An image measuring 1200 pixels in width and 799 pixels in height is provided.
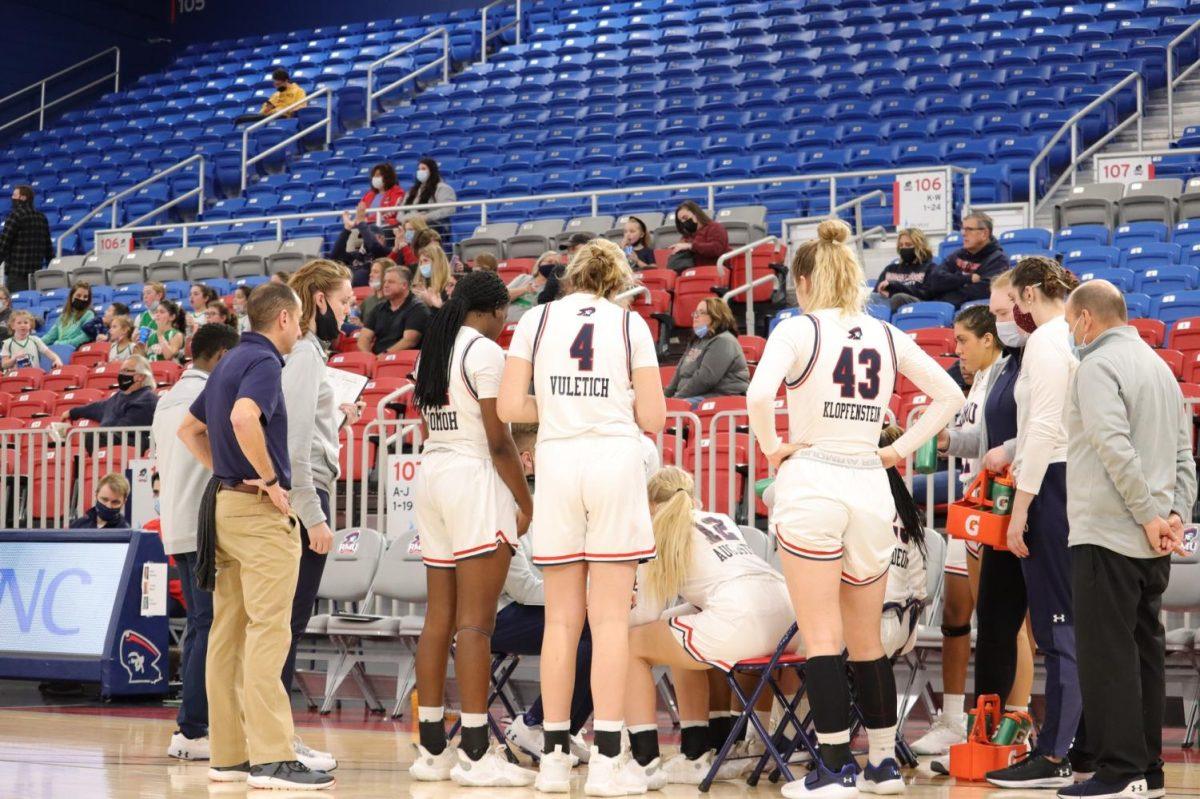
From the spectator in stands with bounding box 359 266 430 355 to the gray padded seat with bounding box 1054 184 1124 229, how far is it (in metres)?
5.15

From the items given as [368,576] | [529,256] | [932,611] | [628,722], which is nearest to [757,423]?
[628,722]

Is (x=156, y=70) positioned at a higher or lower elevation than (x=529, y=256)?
higher

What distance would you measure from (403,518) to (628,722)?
11.7 feet

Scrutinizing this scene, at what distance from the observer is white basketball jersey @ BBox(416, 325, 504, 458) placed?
5324 mm

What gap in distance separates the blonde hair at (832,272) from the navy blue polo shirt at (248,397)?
1.81 meters

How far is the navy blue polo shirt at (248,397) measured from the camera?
5195 millimetres

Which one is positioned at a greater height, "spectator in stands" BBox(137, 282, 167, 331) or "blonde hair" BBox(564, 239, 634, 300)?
"spectator in stands" BBox(137, 282, 167, 331)

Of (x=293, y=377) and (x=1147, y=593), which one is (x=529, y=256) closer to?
(x=293, y=377)

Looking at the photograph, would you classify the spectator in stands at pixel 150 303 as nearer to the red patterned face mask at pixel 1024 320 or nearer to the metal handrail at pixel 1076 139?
the metal handrail at pixel 1076 139

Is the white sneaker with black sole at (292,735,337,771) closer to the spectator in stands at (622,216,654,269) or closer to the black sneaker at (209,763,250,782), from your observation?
the black sneaker at (209,763,250,782)

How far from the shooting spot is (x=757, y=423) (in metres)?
4.98

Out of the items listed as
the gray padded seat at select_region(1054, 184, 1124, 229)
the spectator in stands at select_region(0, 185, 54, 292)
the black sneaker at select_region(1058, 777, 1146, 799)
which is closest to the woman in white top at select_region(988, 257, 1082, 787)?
the black sneaker at select_region(1058, 777, 1146, 799)

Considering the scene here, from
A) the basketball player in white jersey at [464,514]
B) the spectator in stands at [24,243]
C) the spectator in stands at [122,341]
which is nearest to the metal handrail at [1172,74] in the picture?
the spectator in stands at [122,341]

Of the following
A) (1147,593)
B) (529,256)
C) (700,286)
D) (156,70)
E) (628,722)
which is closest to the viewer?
(1147,593)
